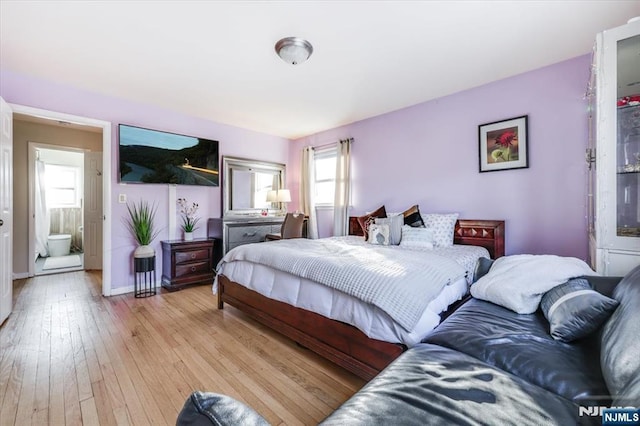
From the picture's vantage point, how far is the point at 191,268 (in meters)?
3.84

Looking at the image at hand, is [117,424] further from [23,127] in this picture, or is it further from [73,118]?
[23,127]

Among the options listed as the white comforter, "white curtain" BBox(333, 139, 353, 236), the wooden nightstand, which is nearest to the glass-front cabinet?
the white comforter

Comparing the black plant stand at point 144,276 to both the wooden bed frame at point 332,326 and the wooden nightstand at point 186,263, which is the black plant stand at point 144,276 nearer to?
the wooden nightstand at point 186,263

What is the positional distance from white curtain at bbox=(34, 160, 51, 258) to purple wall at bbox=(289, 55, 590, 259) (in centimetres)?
604

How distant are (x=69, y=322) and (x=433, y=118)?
4610mm

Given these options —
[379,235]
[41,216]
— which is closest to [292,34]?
[379,235]

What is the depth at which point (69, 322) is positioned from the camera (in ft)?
8.64

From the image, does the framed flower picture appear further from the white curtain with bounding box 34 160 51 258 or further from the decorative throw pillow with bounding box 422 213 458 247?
the white curtain with bounding box 34 160 51 258

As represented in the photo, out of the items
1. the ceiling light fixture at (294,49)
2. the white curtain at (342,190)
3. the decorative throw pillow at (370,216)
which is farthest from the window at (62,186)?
the decorative throw pillow at (370,216)

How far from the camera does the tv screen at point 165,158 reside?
3.56 meters

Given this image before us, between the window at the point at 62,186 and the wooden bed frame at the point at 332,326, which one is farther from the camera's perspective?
the window at the point at 62,186

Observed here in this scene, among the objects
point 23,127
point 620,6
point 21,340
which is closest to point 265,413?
point 21,340

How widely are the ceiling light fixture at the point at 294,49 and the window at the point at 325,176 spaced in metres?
2.44

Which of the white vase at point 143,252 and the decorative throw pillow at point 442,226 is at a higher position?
the decorative throw pillow at point 442,226
